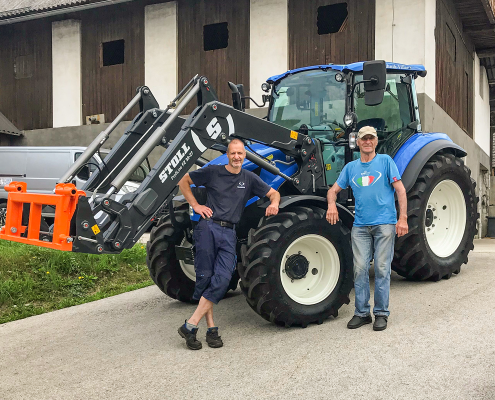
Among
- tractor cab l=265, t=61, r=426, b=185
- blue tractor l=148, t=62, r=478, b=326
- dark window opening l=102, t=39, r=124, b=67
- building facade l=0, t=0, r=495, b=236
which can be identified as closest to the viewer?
blue tractor l=148, t=62, r=478, b=326

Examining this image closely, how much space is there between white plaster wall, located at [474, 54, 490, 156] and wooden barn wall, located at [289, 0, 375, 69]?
27.1 feet

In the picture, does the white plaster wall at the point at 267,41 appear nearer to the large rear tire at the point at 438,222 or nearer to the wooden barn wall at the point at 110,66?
the wooden barn wall at the point at 110,66

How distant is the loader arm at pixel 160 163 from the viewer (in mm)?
4742

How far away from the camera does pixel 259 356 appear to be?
462 centimetres

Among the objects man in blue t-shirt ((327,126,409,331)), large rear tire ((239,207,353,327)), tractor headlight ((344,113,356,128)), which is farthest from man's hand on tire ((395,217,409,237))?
tractor headlight ((344,113,356,128))

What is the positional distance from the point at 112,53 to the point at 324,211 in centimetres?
1472

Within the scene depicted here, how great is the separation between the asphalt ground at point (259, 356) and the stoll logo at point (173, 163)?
1.49 meters

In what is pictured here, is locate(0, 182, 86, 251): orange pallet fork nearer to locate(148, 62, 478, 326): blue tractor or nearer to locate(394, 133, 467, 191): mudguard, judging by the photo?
locate(148, 62, 478, 326): blue tractor

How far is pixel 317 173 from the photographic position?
618 centimetres

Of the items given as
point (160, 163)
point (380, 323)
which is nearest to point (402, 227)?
point (380, 323)

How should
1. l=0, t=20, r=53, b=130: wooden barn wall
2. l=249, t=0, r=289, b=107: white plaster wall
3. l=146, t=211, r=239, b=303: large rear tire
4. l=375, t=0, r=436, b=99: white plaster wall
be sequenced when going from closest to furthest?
1. l=146, t=211, r=239, b=303: large rear tire
2. l=375, t=0, r=436, b=99: white plaster wall
3. l=249, t=0, r=289, b=107: white plaster wall
4. l=0, t=20, r=53, b=130: wooden barn wall

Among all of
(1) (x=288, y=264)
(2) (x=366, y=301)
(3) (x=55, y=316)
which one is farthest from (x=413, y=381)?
(3) (x=55, y=316)

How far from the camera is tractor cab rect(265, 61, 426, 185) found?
6.37m

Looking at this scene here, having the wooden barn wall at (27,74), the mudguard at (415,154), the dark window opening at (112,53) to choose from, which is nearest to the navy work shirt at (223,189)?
the mudguard at (415,154)
